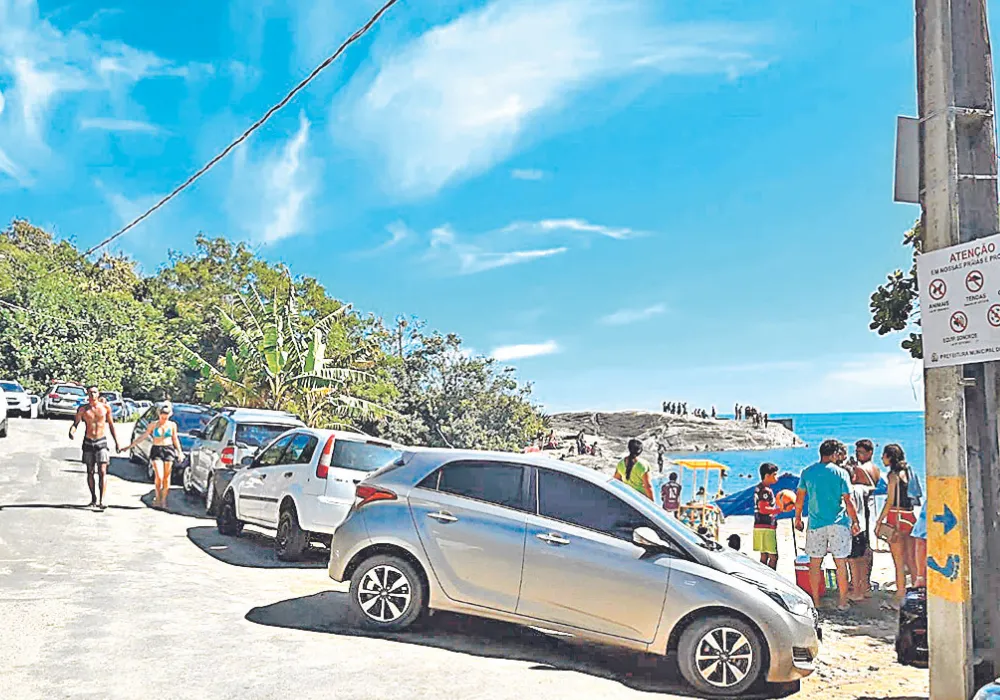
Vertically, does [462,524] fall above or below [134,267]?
below

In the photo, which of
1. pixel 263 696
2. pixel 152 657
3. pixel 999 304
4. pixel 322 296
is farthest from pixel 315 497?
pixel 322 296

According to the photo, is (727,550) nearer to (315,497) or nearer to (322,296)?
(315,497)

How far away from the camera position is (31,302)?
44656mm

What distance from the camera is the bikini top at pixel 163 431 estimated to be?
15586 millimetres

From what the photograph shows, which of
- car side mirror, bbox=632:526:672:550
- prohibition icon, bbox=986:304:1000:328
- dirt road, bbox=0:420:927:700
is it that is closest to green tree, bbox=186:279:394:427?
dirt road, bbox=0:420:927:700

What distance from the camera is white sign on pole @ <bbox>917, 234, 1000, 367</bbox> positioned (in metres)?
5.79

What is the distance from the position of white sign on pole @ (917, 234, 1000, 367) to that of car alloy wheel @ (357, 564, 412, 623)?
450 cm

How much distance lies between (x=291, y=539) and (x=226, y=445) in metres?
3.94

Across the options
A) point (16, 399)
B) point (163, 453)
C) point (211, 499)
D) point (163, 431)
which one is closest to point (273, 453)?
point (211, 499)

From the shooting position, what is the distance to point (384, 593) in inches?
313

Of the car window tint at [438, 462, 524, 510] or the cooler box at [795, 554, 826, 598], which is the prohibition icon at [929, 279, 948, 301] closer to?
the car window tint at [438, 462, 524, 510]

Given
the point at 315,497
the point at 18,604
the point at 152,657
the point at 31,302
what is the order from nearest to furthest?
the point at 152,657 < the point at 18,604 < the point at 315,497 < the point at 31,302

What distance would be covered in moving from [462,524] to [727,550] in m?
2.29

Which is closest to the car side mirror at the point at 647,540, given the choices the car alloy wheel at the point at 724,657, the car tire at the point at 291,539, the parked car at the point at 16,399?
the car alloy wheel at the point at 724,657
